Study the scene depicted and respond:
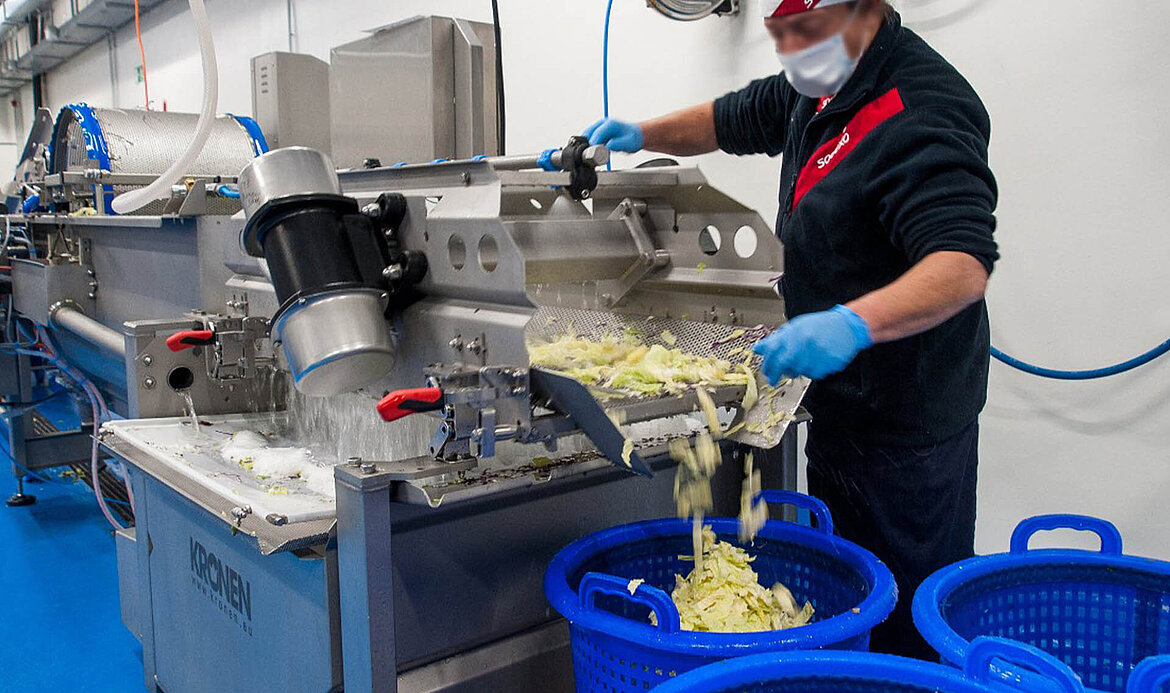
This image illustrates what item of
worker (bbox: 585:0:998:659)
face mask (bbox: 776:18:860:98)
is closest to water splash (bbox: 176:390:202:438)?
worker (bbox: 585:0:998:659)

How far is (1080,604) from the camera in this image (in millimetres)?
1104

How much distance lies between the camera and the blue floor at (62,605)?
7.47ft

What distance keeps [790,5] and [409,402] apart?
2.58 ft

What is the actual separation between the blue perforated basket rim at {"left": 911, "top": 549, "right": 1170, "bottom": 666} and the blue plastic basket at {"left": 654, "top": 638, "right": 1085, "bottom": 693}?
2.4 inches

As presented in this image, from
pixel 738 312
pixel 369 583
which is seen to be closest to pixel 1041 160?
pixel 738 312

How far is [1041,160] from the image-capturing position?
1.82 metres

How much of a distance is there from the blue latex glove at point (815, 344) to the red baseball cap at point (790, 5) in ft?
1.58

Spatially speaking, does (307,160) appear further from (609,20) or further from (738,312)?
(609,20)

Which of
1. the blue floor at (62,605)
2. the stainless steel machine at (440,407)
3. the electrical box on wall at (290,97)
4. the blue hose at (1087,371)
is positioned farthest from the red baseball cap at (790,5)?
the electrical box on wall at (290,97)

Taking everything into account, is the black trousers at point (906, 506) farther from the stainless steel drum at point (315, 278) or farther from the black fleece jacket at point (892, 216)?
the stainless steel drum at point (315, 278)

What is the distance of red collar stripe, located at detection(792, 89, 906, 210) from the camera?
1239 millimetres

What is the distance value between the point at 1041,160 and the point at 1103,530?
97cm

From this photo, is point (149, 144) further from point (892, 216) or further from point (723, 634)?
point (723, 634)

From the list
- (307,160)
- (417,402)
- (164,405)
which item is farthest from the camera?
(164,405)
